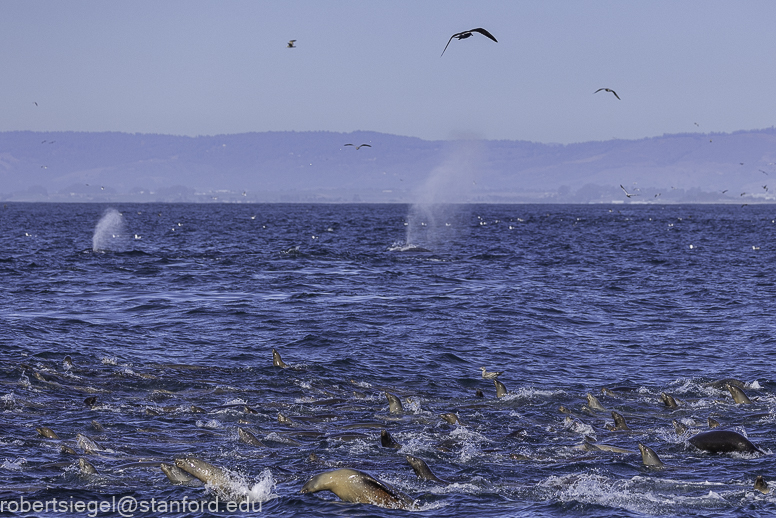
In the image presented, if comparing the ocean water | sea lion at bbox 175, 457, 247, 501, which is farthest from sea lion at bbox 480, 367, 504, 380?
sea lion at bbox 175, 457, 247, 501

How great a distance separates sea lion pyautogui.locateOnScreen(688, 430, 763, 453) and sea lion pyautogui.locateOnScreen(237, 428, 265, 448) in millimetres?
7208

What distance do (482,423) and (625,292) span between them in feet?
73.2

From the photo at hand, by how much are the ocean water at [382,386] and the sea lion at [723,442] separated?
0.24 meters

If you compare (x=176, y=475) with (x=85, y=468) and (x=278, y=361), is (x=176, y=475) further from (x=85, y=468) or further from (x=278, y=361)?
(x=278, y=361)

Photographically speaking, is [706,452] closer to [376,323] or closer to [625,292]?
[376,323]

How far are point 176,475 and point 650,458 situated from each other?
7.12 m

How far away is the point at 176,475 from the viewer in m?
12.1

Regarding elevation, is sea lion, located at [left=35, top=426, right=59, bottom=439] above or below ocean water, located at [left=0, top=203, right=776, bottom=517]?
above

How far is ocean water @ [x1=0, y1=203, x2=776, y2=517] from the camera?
11.9m

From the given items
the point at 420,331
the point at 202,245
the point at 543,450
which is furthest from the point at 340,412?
the point at 202,245

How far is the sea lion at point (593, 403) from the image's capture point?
17.1 metres

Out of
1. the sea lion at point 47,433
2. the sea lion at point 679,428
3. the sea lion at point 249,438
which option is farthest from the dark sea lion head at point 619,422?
the sea lion at point 47,433

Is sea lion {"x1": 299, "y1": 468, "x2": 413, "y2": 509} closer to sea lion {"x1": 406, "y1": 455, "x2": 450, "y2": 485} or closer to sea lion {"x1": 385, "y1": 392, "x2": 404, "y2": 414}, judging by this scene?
sea lion {"x1": 406, "y1": 455, "x2": 450, "y2": 485}

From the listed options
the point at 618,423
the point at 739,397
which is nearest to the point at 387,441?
the point at 618,423
